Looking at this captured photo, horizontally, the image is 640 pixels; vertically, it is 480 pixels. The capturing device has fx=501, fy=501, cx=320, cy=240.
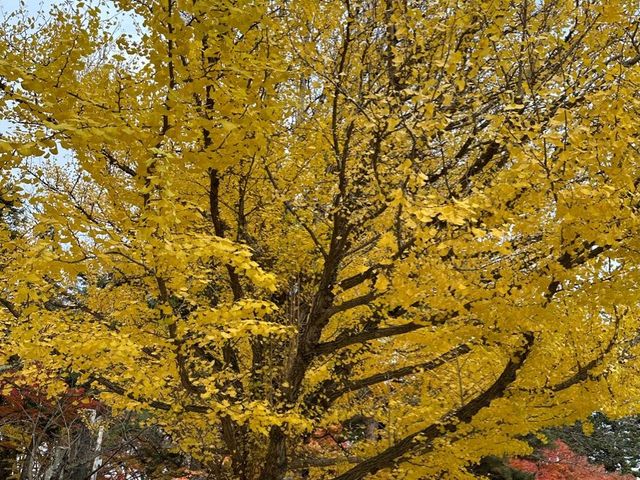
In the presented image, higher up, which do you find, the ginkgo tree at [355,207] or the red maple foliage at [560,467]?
the ginkgo tree at [355,207]

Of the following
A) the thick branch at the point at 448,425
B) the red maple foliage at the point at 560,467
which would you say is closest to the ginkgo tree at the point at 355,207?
the thick branch at the point at 448,425

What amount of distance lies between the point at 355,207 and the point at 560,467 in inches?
533

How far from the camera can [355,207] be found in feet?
Answer: 16.7

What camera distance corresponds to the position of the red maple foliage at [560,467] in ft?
46.3

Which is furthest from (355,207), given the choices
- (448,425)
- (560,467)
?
(560,467)

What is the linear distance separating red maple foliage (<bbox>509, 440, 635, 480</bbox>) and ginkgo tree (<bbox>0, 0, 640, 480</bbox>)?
9515 millimetres

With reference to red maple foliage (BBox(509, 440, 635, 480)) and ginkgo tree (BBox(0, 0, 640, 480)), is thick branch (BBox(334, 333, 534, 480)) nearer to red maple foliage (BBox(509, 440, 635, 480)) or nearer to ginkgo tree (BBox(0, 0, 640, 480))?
ginkgo tree (BBox(0, 0, 640, 480))

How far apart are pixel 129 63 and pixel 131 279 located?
2.59 m

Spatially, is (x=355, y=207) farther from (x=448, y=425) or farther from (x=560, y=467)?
(x=560, y=467)

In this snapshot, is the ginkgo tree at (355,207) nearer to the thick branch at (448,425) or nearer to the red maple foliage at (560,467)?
the thick branch at (448,425)

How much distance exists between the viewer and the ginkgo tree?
9.40ft

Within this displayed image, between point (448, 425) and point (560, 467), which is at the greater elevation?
point (560, 467)

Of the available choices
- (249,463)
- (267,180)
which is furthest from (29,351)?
(249,463)

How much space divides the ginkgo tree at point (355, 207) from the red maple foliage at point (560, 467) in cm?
951
